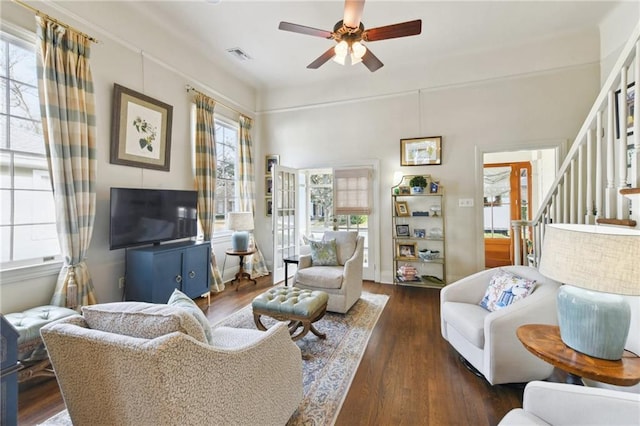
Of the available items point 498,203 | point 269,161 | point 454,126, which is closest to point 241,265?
point 269,161

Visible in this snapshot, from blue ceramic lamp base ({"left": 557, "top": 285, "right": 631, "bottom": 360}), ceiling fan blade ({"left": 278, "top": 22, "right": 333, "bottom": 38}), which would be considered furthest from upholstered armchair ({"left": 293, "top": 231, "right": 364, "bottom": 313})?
ceiling fan blade ({"left": 278, "top": 22, "right": 333, "bottom": 38})

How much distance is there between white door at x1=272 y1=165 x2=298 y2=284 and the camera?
4.56m

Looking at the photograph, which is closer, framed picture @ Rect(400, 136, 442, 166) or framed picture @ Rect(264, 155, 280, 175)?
framed picture @ Rect(400, 136, 442, 166)

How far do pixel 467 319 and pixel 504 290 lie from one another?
420mm

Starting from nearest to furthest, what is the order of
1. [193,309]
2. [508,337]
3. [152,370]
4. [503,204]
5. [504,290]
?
[152,370] < [193,309] < [508,337] < [504,290] < [503,204]

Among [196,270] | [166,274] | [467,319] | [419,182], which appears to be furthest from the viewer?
[419,182]

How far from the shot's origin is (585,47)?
12.2ft

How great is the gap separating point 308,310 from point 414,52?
3970 mm

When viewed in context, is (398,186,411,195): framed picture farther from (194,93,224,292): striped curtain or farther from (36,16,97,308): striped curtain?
(36,16,97,308): striped curtain

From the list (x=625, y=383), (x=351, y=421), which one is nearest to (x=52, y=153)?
(x=351, y=421)

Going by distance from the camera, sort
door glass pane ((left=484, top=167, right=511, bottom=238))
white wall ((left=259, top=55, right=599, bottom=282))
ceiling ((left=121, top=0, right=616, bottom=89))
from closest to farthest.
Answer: ceiling ((left=121, top=0, right=616, bottom=89)) < white wall ((left=259, top=55, right=599, bottom=282)) < door glass pane ((left=484, top=167, right=511, bottom=238))

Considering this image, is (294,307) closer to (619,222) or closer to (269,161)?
(619,222)

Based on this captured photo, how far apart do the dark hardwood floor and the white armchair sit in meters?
0.69

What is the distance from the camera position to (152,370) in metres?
0.92
